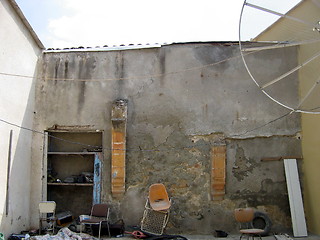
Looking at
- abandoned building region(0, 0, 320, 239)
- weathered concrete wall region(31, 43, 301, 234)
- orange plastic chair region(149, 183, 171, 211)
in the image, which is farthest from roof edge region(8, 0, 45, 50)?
orange plastic chair region(149, 183, 171, 211)

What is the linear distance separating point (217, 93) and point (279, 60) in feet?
5.42

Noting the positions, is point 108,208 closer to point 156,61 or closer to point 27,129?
point 27,129

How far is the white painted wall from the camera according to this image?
782 cm

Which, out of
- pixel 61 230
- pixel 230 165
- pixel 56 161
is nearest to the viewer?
pixel 61 230

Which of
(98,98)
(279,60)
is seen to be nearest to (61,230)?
(98,98)

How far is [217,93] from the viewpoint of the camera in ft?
29.4

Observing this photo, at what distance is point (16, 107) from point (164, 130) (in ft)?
10.9

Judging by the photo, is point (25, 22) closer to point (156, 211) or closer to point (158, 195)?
point (158, 195)

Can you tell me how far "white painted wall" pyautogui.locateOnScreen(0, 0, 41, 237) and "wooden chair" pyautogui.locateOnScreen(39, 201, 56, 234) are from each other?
38 cm

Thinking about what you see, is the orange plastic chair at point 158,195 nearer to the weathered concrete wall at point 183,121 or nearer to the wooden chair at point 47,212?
the weathered concrete wall at point 183,121

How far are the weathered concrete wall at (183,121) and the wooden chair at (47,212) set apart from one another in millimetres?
310

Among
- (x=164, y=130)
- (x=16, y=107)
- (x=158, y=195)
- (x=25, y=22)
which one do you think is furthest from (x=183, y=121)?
(x=25, y=22)

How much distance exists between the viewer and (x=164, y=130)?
8.92 m

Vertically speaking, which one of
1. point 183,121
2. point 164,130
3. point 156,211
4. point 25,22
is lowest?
point 156,211
